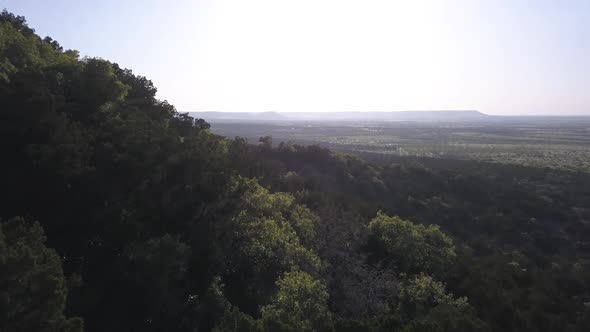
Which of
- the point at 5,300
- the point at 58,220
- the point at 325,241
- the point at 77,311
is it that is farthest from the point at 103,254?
the point at 325,241

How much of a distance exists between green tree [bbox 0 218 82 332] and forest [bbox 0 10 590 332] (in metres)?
0.03

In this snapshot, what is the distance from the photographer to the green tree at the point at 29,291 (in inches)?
370

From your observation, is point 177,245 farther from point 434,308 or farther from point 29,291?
point 434,308

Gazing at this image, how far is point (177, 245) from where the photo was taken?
15984mm

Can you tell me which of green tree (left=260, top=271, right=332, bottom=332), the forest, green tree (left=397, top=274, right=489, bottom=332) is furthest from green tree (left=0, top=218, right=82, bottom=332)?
green tree (left=397, top=274, right=489, bottom=332)

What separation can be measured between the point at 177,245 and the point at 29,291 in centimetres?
630

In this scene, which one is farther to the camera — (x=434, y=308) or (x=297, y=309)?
(x=434, y=308)

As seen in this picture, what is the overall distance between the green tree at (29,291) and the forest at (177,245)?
0.03 metres

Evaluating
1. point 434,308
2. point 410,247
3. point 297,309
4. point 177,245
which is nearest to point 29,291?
point 177,245

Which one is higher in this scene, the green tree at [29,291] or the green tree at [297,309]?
the green tree at [29,291]

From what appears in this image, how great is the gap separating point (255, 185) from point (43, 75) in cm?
1087

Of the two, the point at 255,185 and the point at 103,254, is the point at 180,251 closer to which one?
the point at 103,254

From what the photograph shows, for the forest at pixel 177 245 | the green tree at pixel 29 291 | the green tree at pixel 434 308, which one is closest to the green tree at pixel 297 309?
the forest at pixel 177 245

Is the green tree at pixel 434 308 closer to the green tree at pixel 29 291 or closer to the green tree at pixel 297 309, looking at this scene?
the green tree at pixel 297 309
